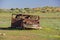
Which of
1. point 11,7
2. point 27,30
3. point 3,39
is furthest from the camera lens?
point 11,7

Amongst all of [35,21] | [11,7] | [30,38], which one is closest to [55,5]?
[11,7]

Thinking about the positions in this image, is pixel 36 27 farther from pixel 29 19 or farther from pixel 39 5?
pixel 39 5

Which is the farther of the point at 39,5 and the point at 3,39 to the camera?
the point at 39,5

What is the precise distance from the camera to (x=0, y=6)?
8000 cm

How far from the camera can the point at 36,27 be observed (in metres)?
29.0

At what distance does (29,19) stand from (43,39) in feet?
24.1

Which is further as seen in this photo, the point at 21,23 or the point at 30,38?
the point at 21,23

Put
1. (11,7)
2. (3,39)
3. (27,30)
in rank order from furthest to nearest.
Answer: (11,7) < (27,30) < (3,39)

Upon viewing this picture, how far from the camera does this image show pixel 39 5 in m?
84.1

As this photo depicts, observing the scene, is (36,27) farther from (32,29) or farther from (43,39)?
(43,39)

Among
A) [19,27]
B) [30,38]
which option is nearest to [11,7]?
[19,27]

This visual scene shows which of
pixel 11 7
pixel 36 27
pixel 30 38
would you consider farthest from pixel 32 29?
pixel 11 7

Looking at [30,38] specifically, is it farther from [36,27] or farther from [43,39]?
[36,27]

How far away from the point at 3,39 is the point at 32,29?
7790mm
